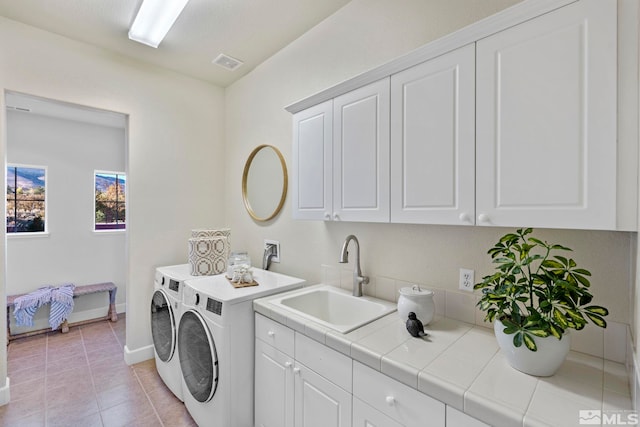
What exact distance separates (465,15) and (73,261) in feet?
15.8

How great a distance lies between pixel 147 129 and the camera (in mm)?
2744

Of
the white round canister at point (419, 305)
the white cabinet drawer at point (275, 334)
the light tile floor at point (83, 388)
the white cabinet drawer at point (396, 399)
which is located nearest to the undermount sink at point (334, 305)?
the white cabinet drawer at point (275, 334)

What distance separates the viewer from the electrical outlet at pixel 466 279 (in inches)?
55.6

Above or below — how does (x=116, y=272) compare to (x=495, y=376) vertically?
below

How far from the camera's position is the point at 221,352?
1.64m

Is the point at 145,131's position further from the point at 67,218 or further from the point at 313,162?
the point at 67,218

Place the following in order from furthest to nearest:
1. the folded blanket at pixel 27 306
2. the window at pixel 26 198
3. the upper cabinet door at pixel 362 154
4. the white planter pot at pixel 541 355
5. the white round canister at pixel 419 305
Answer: the window at pixel 26 198 → the folded blanket at pixel 27 306 → the upper cabinet door at pixel 362 154 → the white round canister at pixel 419 305 → the white planter pot at pixel 541 355

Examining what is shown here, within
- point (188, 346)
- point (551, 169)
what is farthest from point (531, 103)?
point (188, 346)

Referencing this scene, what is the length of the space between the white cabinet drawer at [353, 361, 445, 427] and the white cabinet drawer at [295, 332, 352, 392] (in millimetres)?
48

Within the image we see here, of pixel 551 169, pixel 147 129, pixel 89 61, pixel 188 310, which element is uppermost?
pixel 89 61

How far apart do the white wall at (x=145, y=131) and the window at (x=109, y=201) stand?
73.7 inches

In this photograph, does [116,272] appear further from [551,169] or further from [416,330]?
[551,169]

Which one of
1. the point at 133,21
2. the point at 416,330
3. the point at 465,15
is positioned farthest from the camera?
the point at 133,21

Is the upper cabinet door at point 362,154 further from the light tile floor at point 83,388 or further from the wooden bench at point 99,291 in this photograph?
the wooden bench at point 99,291
